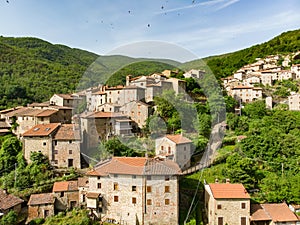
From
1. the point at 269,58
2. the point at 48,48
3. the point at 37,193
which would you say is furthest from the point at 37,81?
the point at 269,58

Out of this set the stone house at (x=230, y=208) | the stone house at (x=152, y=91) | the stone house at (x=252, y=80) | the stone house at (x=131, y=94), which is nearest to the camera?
the stone house at (x=230, y=208)

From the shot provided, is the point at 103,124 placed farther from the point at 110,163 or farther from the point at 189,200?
the point at 189,200

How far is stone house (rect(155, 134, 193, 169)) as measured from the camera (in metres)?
18.2

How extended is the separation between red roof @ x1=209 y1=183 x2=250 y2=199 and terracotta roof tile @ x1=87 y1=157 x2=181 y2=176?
2514 millimetres

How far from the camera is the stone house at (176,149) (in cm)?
1819

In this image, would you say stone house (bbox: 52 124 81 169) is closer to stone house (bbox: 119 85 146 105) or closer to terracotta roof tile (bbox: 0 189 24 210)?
terracotta roof tile (bbox: 0 189 24 210)

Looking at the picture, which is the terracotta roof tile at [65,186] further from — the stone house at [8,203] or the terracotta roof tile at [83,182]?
the stone house at [8,203]

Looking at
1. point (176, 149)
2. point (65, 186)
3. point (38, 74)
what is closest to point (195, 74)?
point (176, 149)

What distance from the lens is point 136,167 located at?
1559cm

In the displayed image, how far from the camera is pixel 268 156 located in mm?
21141

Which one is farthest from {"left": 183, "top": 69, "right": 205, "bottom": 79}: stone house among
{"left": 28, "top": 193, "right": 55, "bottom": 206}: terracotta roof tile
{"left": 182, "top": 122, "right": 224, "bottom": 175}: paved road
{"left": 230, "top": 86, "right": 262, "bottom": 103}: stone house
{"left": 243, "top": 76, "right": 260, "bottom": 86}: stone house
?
{"left": 28, "top": 193, "right": 55, "bottom": 206}: terracotta roof tile

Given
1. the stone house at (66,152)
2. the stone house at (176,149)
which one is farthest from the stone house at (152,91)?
the stone house at (66,152)

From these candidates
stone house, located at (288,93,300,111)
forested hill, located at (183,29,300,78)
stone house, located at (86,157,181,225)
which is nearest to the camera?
stone house, located at (86,157,181,225)

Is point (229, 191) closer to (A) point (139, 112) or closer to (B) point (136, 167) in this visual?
(B) point (136, 167)
